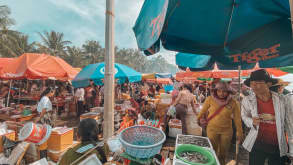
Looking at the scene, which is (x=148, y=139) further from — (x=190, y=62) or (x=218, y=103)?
(x=190, y=62)

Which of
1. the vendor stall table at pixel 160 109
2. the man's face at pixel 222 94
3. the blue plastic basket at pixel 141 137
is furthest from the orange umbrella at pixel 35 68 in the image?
the man's face at pixel 222 94

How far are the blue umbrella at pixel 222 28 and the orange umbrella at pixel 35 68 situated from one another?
4.46 meters

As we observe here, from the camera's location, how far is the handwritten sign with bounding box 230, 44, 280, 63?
195 centimetres

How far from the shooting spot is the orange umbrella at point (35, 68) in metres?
4.07

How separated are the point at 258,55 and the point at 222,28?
0.86 meters

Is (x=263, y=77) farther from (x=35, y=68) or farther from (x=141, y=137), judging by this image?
(x=35, y=68)

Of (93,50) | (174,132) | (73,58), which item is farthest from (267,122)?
(93,50)

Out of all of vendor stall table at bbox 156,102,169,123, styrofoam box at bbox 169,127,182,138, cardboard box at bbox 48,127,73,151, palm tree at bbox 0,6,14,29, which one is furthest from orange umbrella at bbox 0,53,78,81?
palm tree at bbox 0,6,14,29

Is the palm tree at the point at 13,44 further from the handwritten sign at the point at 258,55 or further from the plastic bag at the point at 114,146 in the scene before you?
the handwritten sign at the point at 258,55

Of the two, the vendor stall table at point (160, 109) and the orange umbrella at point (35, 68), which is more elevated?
the orange umbrella at point (35, 68)

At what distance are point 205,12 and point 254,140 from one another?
2106 millimetres

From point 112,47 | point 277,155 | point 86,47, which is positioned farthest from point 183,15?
point 86,47

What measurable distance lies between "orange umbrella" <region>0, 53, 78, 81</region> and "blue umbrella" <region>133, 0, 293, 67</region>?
14.6 feet

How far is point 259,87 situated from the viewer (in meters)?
1.90
